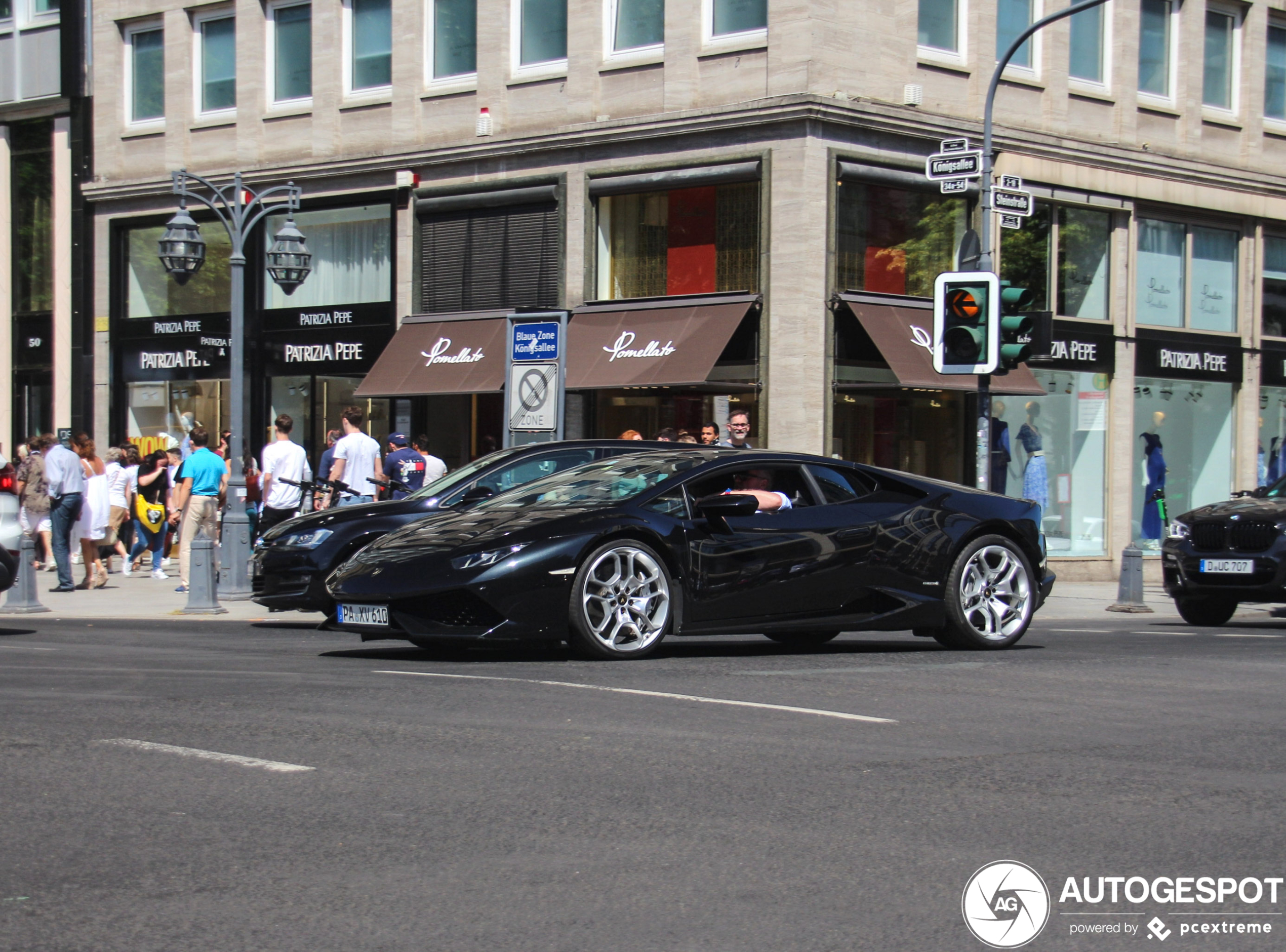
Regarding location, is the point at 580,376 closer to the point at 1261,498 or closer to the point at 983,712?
the point at 1261,498

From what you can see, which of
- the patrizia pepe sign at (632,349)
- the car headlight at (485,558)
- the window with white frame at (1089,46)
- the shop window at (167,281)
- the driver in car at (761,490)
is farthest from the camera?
the shop window at (167,281)

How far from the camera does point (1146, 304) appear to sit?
87.1 feet

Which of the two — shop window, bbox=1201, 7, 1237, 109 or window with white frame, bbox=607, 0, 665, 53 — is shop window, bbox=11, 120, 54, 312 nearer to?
window with white frame, bbox=607, 0, 665, 53

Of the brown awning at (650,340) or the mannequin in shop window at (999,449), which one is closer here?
the brown awning at (650,340)

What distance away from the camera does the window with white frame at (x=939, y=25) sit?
23.3 m

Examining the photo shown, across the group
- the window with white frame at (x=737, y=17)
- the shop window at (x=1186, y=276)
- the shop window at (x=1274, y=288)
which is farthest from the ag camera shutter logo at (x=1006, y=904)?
the shop window at (x=1274, y=288)

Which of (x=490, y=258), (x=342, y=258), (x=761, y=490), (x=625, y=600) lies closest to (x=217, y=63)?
(x=342, y=258)

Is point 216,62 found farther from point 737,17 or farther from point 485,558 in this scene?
point 485,558

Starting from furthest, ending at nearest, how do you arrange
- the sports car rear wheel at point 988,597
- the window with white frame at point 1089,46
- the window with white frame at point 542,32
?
the window with white frame at point 1089,46
the window with white frame at point 542,32
the sports car rear wheel at point 988,597

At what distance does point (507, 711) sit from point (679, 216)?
16816mm

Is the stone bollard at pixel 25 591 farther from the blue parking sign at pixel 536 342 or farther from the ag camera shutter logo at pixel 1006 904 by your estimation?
the ag camera shutter logo at pixel 1006 904

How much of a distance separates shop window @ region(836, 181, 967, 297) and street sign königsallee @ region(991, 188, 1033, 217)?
5.26 meters

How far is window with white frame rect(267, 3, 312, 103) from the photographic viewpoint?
27609 millimetres

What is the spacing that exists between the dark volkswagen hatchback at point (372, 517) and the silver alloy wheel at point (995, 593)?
2605mm
